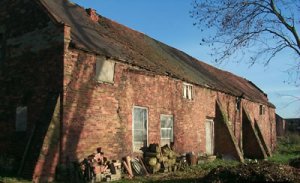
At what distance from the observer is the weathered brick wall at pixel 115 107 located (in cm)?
1350

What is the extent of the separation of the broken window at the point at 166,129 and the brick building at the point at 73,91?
5 centimetres

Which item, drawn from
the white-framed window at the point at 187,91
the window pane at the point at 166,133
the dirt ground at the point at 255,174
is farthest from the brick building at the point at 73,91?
the dirt ground at the point at 255,174

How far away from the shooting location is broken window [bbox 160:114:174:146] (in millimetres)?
18484

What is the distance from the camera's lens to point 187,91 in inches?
830

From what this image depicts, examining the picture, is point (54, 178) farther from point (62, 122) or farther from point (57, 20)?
point (57, 20)

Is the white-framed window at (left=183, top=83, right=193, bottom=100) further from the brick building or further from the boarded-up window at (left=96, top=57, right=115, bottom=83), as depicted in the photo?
the boarded-up window at (left=96, top=57, right=115, bottom=83)

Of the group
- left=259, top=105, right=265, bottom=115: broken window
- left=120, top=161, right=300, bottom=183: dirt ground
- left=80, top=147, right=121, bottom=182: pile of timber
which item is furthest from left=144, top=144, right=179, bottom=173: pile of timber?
left=259, top=105, right=265, bottom=115: broken window

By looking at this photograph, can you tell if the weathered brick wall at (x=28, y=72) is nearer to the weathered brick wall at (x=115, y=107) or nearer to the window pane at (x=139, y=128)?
the weathered brick wall at (x=115, y=107)

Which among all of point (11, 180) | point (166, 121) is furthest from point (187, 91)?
point (11, 180)

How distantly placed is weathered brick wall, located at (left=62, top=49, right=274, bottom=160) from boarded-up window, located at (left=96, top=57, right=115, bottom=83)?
20 centimetres

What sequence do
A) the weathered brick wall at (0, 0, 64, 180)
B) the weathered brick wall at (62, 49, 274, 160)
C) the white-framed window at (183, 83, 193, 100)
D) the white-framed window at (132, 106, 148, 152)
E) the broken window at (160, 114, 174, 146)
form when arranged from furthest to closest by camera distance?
the white-framed window at (183, 83, 193, 100) < the broken window at (160, 114, 174, 146) < the white-framed window at (132, 106, 148, 152) < the weathered brick wall at (62, 49, 274, 160) < the weathered brick wall at (0, 0, 64, 180)

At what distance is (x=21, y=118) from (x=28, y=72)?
1632 millimetres

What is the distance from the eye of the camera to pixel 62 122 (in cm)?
1307

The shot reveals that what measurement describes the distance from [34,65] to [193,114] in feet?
32.6
